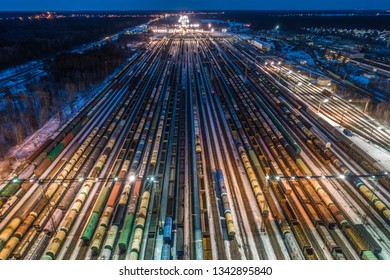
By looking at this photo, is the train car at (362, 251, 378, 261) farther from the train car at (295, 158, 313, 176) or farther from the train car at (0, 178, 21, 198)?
the train car at (0, 178, 21, 198)

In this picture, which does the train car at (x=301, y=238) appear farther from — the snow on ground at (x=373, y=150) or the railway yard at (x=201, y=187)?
the snow on ground at (x=373, y=150)

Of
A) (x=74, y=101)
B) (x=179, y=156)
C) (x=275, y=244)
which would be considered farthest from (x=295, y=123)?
(x=74, y=101)

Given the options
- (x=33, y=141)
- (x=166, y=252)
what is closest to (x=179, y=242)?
(x=166, y=252)

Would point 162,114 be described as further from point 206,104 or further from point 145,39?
point 145,39

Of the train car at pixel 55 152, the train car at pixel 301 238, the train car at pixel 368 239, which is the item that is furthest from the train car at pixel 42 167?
the train car at pixel 368 239

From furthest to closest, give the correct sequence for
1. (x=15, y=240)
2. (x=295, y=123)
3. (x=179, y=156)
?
1. (x=295, y=123)
2. (x=179, y=156)
3. (x=15, y=240)

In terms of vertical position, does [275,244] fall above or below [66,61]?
below

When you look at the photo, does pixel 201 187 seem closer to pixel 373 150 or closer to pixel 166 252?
pixel 166 252
